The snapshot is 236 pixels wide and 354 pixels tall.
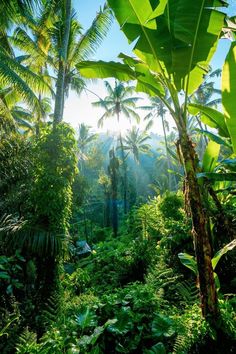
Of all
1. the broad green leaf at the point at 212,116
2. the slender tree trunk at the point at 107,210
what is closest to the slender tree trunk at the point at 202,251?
the broad green leaf at the point at 212,116

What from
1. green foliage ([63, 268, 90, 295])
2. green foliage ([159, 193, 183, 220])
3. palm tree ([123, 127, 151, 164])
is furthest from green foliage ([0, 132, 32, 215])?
palm tree ([123, 127, 151, 164])

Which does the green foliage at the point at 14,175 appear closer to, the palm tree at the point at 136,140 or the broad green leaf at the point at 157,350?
the broad green leaf at the point at 157,350

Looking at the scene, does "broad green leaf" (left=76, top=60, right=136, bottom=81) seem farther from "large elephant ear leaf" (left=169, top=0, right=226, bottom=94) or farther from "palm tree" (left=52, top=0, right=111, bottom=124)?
"palm tree" (left=52, top=0, right=111, bottom=124)

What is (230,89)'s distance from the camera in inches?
114

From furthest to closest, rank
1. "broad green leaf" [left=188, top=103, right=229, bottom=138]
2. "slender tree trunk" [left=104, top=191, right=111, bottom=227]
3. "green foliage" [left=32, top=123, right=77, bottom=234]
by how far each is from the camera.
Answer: "slender tree trunk" [left=104, top=191, right=111, bottom=227], "green foliage" [left=32, top=123, right=77, bottom=234], "broad green leaf" [left=188, top=103, right=229, bottom=138]

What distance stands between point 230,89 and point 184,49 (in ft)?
2.45

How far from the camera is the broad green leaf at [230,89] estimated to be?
2.82 meters

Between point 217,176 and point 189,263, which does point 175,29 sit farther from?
point 189,263

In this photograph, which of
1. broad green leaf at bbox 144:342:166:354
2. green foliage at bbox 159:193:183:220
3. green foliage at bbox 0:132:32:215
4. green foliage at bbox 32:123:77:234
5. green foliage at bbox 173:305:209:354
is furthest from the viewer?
green foliage at bbox 159:193:183:220

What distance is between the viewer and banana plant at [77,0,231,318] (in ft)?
9.46

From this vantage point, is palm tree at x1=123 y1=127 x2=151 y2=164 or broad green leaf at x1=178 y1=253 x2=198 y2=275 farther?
palm tree at x1=123 y1=127 x2=151 y2=164

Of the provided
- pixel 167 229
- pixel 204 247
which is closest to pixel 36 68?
pixel 167 229

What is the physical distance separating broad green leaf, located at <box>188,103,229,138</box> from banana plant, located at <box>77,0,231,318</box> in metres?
0.36

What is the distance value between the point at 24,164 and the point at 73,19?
7.84 m
